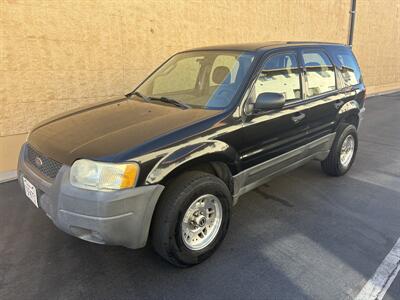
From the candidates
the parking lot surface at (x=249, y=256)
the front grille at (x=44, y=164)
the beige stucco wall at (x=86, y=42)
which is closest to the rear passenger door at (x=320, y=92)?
the parking lot surface at (x=249, y=256)

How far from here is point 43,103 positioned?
5.32 meters

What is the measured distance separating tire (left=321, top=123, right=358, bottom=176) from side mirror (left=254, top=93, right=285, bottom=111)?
181cm

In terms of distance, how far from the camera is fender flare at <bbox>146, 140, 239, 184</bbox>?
2.53 meters

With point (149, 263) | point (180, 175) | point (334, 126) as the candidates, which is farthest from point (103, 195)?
point (334, 126)

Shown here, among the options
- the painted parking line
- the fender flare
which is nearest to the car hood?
the fender flare

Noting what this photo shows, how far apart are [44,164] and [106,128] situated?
55 cm

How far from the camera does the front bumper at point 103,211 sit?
2375 millimetres

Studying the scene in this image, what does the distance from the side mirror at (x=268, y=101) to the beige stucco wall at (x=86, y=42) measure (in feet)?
11.6

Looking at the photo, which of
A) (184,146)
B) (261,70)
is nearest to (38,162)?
(184,146)

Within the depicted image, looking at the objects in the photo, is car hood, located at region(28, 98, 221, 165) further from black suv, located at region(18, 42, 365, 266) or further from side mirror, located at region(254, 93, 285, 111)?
side mirror, located at region(254, 93, 285, 111)

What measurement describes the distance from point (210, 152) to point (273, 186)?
6.34 feet

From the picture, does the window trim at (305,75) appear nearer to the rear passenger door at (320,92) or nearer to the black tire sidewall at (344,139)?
the rear passenger door at (320,92)

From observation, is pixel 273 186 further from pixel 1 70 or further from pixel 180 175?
pixel 1 70

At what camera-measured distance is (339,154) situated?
4680mm
